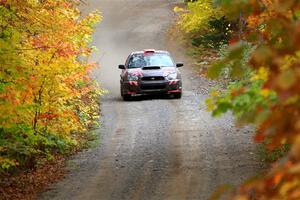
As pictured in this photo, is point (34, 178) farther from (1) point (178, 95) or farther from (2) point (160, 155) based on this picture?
(1) point (178, 95)

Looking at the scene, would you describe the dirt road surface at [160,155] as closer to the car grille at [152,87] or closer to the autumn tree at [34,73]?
the car grille at [152,87]

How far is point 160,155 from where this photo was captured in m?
14.2

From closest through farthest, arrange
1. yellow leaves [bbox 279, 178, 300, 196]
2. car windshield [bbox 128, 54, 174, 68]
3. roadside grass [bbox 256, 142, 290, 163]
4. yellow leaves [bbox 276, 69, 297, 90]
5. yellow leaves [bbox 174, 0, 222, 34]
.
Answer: yellow leaves [bbox 276, 69, 297, 90], yellow leaves [bbox 279, 178, 300, 196], roadside grass [bbox 256, 142, 290, 163], car windshield [bbox 128, 54, 174, 68], yellow leaves [bbox 174, 0, 222, 34]

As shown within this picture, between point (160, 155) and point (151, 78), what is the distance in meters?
7.63

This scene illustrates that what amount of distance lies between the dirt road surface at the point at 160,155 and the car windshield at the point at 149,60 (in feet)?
4.27

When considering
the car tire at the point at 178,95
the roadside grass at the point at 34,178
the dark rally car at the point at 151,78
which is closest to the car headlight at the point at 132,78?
the dark rally car at the point at 151,78

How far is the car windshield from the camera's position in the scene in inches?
878

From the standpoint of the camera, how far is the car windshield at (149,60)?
878 inches

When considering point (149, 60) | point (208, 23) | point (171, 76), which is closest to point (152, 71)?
point (171, 76)

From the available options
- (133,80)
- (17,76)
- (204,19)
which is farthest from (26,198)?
(204,19)

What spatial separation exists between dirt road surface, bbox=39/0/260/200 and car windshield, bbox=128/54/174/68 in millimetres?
1300

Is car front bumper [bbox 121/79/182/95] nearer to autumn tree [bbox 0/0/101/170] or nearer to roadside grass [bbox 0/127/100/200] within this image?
roadside grass [bbox 0/127/100/200]

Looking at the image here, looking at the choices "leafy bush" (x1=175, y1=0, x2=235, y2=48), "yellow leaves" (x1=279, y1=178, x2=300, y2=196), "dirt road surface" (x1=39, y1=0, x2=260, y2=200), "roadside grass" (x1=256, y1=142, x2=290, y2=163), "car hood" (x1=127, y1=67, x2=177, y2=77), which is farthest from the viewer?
"leafy bush" (x1=175, y1=0, x2=235, y2=48)

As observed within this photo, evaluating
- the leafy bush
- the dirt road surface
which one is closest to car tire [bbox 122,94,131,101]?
the dirt road surface
